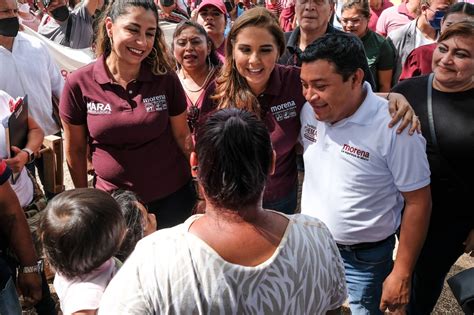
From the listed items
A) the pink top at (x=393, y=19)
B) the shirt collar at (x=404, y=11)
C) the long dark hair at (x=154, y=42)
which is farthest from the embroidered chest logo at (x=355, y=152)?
the shirt collar at (x=404, y=11)

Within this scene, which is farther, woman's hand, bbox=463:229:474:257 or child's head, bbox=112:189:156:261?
woman's hand, bbox=463:229:474:257

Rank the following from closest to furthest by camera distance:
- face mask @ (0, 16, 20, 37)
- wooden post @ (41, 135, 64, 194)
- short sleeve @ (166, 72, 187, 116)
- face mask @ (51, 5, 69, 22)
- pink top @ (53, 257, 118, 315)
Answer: pink top @ (53, 257, 118, 315)
short sleeve @ (166, 72, 187, 116)
face mask @ (0, 16, 20, 37)
wooden post @ (41, 135, 64, 194)
face mask @ (51, 5, 69, 22)

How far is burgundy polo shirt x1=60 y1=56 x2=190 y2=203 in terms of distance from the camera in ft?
7.12

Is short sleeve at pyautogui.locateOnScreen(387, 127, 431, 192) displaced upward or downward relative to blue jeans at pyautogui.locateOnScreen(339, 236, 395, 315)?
upward

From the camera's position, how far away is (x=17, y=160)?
6.91ft

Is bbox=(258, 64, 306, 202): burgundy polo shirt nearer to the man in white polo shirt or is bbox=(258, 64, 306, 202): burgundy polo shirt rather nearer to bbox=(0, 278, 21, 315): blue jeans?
the man in white polo shirt

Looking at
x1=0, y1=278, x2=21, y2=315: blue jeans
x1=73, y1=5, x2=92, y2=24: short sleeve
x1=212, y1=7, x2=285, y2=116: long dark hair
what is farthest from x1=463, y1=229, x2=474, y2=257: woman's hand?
x1=73, y1=5, x2=92, y2=24: short sleeve

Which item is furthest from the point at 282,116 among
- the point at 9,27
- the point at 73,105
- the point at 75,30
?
the point at 75,30

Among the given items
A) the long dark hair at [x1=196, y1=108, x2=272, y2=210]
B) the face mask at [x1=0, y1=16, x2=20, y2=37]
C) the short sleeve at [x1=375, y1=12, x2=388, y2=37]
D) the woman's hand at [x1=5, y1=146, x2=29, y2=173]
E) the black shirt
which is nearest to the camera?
the long dark hair at [x1=196, y1=108, x2=272, y2=210]

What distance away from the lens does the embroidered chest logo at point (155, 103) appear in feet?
7.29

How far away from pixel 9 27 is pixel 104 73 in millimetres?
1164

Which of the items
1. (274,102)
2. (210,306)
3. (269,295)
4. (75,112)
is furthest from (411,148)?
(75,112)

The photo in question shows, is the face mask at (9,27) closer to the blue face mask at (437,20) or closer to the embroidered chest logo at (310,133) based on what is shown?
the embroidered chest logo at (310,133)

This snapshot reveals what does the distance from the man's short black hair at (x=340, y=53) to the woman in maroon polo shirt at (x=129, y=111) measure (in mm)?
851
